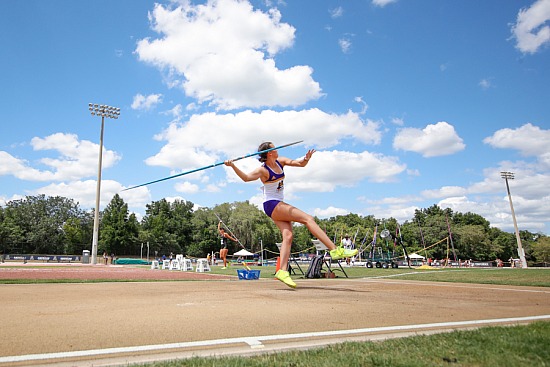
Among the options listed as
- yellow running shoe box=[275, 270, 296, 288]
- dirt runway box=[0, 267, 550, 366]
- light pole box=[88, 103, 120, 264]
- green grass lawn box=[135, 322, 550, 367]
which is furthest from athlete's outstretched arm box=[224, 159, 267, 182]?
light pole box=[88, 103, 120, 264]

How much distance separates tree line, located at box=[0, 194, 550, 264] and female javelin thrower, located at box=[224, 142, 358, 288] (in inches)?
2612

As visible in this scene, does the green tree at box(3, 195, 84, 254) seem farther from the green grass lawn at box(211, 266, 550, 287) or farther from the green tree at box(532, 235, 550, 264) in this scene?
the green tree at box(532, 235, 550, 264)

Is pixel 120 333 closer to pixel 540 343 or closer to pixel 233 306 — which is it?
pixel 233 306

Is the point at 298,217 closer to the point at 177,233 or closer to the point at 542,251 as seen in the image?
the point at 177,233

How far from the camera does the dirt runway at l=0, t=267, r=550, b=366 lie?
10.6 ft

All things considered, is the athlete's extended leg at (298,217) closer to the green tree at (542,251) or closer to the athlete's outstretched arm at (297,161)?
the athlete's outstretched arm at (297,161)

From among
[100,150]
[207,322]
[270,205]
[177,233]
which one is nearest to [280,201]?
[270,205]

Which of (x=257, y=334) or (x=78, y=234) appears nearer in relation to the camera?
(x=257, y=334)

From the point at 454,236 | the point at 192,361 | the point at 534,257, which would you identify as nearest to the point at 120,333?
the point at 192,361

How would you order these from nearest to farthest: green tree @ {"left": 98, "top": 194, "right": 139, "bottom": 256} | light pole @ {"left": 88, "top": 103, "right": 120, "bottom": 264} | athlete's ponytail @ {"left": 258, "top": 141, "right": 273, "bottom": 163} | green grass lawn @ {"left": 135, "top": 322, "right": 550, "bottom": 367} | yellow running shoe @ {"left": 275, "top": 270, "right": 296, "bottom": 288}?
green grass lawn @ {"left": 135, "top": 322, "right": 550, "bottom": 367}, yellow running shoe @ {"left": 275, "top": 270, "right": 296, "bottom": 288}, athlete's ponytail @ {"left": 258, "top": 141, "right": 273, "bottom": 163}, light pole @ {"left": 88, "top": 103, "right": 120, "bottom": 264}, green tree @ {"left": 98, "top": 194, "right": 139, "bottom": 256}

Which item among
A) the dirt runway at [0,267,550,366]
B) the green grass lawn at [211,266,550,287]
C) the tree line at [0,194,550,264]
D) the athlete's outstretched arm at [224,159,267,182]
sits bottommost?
the green grass lawn at [211,266,550,287]

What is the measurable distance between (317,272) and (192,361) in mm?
14329

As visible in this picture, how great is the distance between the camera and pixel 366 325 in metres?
4.15

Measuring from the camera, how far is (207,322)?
14.1ft
